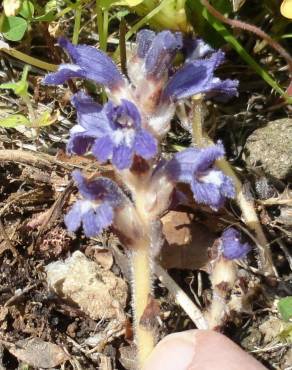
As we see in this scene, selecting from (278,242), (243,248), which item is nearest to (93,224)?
(243,248)

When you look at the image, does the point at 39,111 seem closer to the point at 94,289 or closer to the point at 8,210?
the point at 8,210

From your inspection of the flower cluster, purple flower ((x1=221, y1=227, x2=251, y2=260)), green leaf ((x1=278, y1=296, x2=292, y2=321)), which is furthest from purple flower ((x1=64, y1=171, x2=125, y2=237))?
green leaf ((x1=278, y1=296, x2=292, y2=321))

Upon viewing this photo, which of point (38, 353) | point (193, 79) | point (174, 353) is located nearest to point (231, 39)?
point (193, 79)

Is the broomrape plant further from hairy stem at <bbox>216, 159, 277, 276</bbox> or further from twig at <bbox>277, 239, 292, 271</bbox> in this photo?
twig at <bbox>277, 239, 292, 271</bbox>

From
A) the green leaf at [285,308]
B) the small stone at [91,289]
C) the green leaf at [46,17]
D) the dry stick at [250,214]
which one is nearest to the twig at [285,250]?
the dry stick at [250,214]

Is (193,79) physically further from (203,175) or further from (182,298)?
(182,298)

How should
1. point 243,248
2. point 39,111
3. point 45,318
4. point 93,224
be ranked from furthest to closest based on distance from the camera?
point 39,111 < point 45,318 < point 243,248 < point 93,224
